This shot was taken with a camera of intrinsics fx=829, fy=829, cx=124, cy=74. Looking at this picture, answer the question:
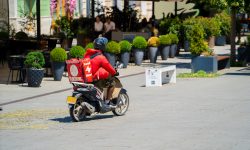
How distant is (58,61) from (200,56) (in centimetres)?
517

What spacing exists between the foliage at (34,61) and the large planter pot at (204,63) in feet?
19.5

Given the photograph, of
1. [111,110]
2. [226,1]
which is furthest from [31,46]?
[111,110]

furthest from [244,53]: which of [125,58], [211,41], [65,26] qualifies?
[211,41]

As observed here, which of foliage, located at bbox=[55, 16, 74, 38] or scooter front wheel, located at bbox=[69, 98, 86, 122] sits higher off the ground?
foliage, located at bbox=[55, 16, 74, 38]

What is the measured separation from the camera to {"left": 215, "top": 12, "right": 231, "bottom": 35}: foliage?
141ft

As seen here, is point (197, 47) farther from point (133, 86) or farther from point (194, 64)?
point (133, 86)

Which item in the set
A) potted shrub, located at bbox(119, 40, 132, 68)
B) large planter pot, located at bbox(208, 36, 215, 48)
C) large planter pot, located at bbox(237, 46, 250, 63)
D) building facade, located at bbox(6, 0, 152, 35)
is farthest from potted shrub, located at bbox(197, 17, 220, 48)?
potted shrub, located at bbox(119, 40, 132, 68)

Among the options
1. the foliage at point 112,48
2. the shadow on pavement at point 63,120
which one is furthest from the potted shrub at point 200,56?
the shadow on pavement at point 63,120

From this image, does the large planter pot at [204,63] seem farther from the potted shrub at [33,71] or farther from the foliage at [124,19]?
the foliage at [124,19]

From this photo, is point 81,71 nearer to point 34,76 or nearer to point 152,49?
point 34,76

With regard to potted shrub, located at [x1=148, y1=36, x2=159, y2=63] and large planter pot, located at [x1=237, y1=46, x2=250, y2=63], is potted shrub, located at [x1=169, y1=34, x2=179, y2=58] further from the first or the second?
large planter pot, located at [x1=237, y1=46, x2=250, y2=63]

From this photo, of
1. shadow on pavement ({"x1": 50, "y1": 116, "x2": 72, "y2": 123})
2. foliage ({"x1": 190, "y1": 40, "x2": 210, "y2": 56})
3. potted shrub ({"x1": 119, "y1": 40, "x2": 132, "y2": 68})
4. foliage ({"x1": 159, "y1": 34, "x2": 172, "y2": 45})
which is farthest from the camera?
foliage ({"x1": 159, "y1": 34, "x2": 172, "y2": 45})

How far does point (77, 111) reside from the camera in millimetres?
14828

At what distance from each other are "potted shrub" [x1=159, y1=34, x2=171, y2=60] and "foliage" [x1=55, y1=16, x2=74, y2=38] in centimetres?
583
